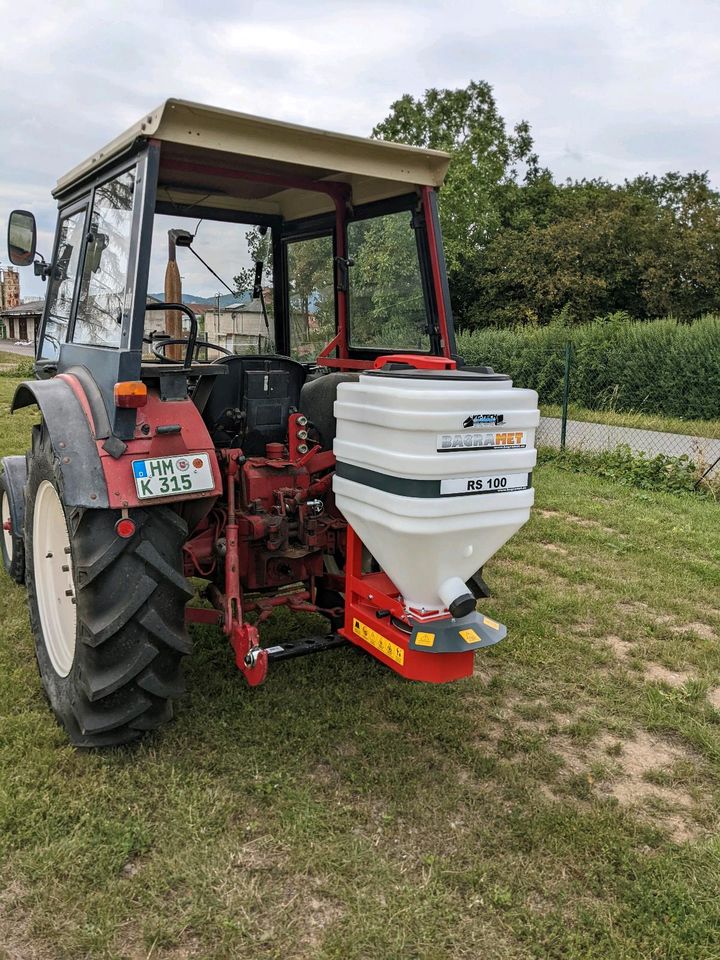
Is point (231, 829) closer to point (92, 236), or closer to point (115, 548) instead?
point (115, 548)

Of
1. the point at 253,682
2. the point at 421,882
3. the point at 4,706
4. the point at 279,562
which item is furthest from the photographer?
the point at 279,562

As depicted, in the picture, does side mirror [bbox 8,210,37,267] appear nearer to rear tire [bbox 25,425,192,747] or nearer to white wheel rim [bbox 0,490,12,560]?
rear tire [bbox 25,425,192,747]

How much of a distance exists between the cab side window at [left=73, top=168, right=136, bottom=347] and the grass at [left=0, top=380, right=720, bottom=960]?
161 centimetres

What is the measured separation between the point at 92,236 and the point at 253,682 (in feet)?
6.63

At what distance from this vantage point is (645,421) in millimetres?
13234

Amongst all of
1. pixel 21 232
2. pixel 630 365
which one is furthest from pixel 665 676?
pixel 630 365

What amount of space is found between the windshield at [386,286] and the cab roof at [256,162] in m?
0.16

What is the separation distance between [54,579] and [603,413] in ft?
40.7

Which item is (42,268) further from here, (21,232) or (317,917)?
(317,917)

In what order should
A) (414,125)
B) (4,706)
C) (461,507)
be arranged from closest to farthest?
Result: 1. (461,507)
2. (4,706)
3. (414,125)

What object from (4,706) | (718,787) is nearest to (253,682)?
(4,706)

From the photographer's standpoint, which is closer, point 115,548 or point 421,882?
point 421,882

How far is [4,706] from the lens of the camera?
3.13 meters

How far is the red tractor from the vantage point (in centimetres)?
255
